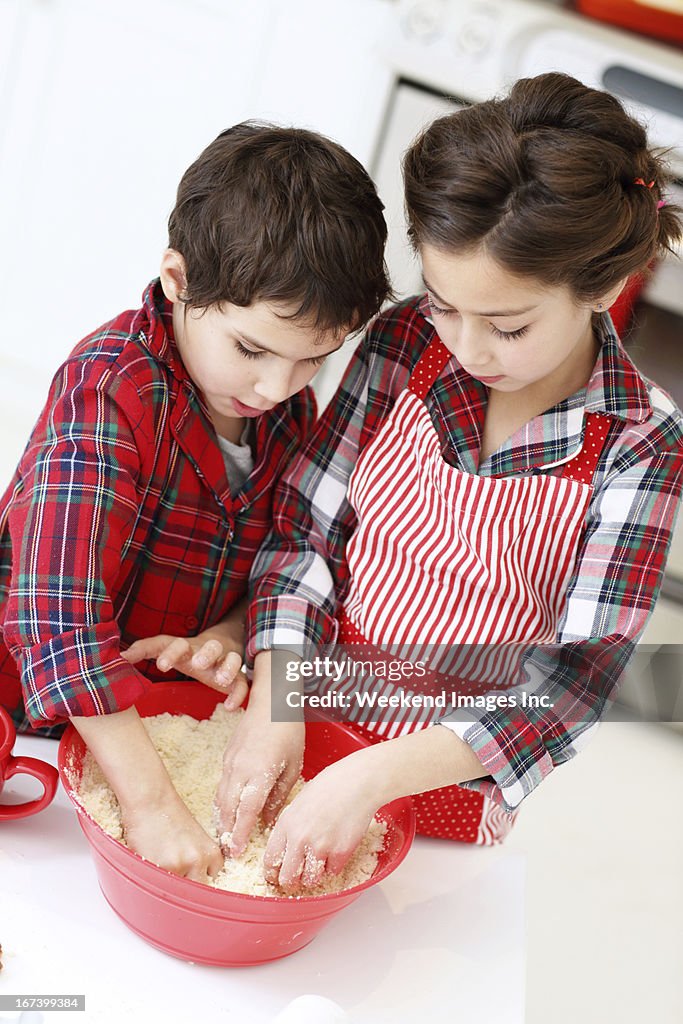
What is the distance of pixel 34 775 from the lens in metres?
0.83

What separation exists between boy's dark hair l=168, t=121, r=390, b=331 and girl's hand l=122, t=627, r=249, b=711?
303mm

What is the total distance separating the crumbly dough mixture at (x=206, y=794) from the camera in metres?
0.84

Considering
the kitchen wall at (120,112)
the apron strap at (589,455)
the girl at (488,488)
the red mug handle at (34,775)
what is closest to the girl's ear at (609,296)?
the girl at (488,488)

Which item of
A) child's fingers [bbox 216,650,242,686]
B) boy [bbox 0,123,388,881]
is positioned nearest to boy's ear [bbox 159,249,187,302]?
boy [bbox 0,123,388,881]

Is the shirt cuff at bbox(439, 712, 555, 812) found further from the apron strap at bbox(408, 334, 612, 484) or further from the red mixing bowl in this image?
the apron strap at bbox(408, 334, 612, 484)

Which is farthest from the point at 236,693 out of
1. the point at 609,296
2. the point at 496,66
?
the point at 496,66

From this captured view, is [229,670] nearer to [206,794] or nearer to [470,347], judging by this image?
[206,794]

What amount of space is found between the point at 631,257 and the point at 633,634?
0.32 m

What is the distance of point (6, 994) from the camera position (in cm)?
70

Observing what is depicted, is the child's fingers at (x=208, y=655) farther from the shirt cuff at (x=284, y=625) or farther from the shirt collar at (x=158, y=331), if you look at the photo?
the shirt collar at (x=158, y=331)

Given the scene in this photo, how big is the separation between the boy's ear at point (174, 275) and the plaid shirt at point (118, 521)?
0.02 m

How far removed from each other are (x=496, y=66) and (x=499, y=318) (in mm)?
1396

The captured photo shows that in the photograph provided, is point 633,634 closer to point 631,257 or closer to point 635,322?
point 631,257

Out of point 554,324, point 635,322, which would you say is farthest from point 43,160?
point 554,324
